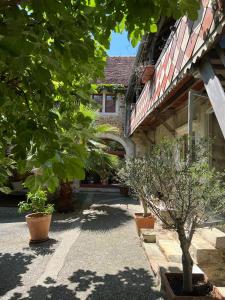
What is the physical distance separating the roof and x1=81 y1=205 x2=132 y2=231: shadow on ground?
892 centimetres

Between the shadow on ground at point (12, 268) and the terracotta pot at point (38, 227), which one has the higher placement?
the terracotta pot at point (38, 227)

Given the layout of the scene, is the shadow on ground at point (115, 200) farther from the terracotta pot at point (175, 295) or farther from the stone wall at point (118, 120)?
the terracotta pot at point (175, 295)

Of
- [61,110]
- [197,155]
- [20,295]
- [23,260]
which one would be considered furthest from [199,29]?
[23,260]

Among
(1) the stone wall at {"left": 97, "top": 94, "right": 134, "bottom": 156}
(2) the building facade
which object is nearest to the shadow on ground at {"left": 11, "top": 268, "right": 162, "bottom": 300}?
(2) the building facade

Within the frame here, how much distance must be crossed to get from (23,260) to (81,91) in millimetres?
4569

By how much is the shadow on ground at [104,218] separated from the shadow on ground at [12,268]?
2.86 m

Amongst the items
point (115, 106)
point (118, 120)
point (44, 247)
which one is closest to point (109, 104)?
point (115, 106)

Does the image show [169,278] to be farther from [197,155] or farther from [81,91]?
[81,91]

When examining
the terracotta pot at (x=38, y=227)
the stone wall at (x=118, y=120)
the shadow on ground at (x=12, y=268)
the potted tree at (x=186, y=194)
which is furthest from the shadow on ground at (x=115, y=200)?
the potted tree at (x=186, y=194)

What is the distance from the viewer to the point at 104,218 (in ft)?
37.7

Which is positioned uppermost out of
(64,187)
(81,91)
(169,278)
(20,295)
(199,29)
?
(199,29)

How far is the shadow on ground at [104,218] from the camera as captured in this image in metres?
10.1

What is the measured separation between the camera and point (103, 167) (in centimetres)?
1362

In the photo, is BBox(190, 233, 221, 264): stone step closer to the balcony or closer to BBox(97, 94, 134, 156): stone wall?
the balcony
